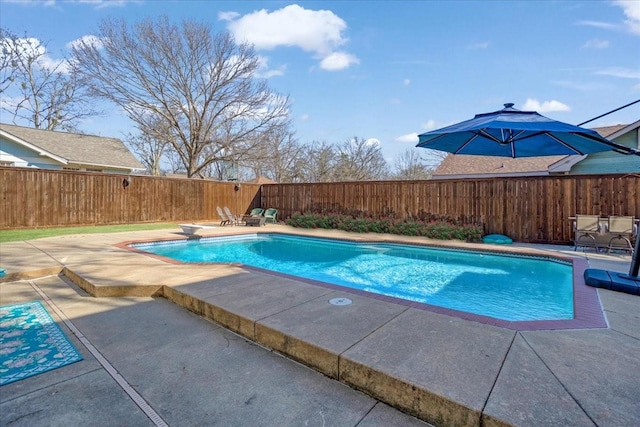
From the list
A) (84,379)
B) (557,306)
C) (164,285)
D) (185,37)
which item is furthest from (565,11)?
(185,37)

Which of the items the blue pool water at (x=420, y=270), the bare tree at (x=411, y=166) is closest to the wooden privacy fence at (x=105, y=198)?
the blue pool water at (x=420, y=270)

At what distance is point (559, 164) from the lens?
1234cm

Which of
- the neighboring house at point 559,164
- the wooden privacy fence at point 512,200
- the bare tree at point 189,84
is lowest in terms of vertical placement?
the wooden privacy fence at point 512,200

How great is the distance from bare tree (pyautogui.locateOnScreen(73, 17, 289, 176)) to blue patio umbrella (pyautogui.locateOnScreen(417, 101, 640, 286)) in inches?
601

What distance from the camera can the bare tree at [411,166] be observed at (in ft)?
102

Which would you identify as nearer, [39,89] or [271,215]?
[271,215]

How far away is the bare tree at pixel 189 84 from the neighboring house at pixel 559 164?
10670 millimetres

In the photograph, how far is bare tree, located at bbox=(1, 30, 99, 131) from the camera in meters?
19.1

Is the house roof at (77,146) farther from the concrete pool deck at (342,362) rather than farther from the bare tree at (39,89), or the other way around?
the concrete pool deck at (342,362)

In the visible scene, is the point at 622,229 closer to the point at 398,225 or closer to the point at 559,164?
the point at 398,225

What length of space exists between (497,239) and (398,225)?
10.1 feet

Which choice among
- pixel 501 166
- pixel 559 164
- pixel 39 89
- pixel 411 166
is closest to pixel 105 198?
pixel 39 89

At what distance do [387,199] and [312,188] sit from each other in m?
3.81

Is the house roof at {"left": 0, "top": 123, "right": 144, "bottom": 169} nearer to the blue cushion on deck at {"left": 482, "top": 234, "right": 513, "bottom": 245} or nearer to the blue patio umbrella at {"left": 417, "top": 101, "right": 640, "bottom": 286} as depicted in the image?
the blue patio umbrella at {"left": 417, "top": 101, "right": 640, "bottom": 286}
